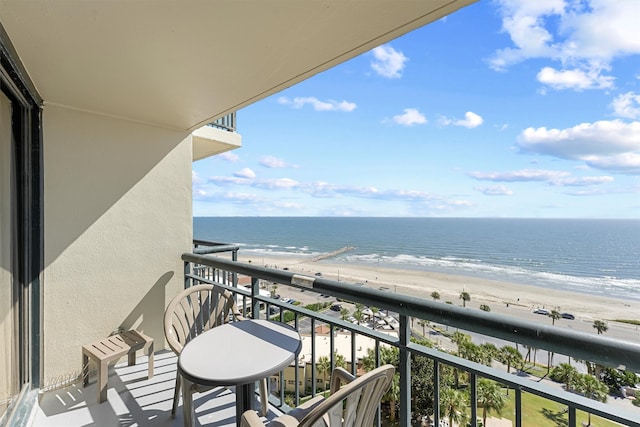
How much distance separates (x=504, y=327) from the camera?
39.1 inches

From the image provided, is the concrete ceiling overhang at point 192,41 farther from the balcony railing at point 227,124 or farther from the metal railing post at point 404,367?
the balcony railing at point 227,124

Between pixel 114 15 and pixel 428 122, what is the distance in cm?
4445

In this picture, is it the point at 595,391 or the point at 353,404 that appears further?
the point at 595,391

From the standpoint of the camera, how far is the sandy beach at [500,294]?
16.3 m

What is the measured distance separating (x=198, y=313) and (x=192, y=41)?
68.7 inches

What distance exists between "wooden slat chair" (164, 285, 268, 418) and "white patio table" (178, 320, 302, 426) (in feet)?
1.59

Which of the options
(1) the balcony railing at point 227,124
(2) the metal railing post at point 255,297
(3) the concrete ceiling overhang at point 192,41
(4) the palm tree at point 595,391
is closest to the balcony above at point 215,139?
(1) the balcony railing at point 227,124

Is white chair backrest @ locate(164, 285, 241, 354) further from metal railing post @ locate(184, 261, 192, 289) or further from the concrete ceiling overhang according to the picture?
the concrete ceiling overhang

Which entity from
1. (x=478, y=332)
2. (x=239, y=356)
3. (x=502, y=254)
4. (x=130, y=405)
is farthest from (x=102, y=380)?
(x=502, y=254)

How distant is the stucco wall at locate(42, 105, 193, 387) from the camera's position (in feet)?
7.98

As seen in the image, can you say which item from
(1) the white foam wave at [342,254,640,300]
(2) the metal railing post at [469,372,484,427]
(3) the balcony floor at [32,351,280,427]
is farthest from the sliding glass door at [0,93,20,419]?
(1) the white foam wave at [342,254,640,300]

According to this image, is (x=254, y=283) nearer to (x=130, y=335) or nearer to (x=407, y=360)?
(x=407, y=360)

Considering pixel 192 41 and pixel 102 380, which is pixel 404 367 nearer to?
pixel 192 41

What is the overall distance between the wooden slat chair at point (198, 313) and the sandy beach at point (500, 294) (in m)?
14.6
